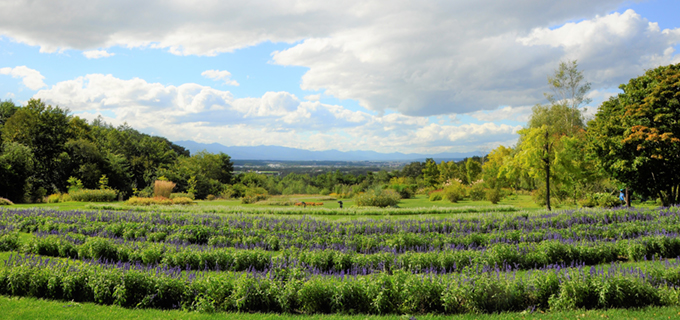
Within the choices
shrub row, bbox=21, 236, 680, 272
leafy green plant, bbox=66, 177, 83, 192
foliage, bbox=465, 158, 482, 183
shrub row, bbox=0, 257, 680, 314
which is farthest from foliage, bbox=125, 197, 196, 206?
foliage, bbox=465, 158, 482, 183

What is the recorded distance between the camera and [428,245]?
9414 mm

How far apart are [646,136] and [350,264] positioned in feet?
46.2

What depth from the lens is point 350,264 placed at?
7613 millimetres

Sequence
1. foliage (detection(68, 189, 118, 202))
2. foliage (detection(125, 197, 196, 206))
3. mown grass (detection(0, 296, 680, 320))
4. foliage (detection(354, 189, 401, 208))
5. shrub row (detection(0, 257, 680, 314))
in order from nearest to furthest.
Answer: mown grass (detection(0, 296, 680, 320)), shrub row (detection(0, 257, 680, 314)), foliage (detection(125, 197, 196, 206)), foliage (detection(354, 189, 401, 208)), foliage (detection(68, 189, 118, 202))

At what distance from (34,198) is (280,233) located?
24.9 metres

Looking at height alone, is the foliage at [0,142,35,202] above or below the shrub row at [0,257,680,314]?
above

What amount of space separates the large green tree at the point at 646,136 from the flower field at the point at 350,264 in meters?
3.29

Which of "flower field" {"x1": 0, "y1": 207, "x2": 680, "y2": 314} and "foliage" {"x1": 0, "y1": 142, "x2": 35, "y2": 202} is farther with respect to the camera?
"foliage" {"x1": 0, "y1": 142, "x2": 35, "y2": 202}

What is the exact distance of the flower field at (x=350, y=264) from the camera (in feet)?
17.6

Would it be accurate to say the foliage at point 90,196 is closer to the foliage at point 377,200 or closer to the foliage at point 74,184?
the foliage at point 74,184

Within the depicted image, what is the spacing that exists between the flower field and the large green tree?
3292mm

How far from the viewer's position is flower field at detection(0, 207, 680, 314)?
211 inches

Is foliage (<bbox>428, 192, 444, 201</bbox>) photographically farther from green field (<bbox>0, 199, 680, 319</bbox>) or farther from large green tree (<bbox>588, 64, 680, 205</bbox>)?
green field (<bbox>0, 199, 680, 319</bbox>)

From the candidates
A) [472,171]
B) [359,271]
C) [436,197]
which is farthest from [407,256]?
[472,171]
